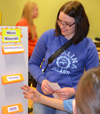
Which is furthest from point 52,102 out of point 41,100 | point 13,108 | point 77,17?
point 77,17

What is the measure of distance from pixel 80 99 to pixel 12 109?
52 cm

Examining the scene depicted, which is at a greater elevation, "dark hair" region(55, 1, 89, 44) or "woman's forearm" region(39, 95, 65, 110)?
"dark hair" region(55, 1, 89, 44)

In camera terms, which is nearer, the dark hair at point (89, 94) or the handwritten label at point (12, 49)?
the dark hair at point (89, 94)

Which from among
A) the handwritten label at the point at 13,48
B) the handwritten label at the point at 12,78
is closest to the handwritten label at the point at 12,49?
the handwritten label at the point at 13,48

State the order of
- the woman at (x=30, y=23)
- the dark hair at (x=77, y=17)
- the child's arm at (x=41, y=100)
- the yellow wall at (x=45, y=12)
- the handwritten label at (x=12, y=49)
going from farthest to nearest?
1. the yellow wall at (x=45, y=12)
2. the woman at (x=30, y=23)
3. the dark hair at (x=77, y=17)
4. the child's arm at (x=41, y=100)
5. the handwritten label at (x=12, y=49)

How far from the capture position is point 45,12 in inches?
160

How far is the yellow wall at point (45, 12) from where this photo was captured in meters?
3.83

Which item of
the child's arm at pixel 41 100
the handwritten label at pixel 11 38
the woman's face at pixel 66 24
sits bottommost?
the child's arm at pixel 41 100

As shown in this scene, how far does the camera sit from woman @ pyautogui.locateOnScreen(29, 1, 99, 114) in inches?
43.9

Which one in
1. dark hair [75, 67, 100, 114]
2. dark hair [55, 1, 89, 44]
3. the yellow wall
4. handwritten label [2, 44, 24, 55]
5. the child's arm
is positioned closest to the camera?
dark hair [75, 67, 100, 114]

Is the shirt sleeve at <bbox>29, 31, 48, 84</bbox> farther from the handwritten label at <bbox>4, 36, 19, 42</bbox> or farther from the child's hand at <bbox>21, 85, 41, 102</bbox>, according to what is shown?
the handwritten label at <bbox>4, 36, 19, 42</bbox>

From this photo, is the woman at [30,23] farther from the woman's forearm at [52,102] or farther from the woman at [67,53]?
the woman's forearm at [52,102]

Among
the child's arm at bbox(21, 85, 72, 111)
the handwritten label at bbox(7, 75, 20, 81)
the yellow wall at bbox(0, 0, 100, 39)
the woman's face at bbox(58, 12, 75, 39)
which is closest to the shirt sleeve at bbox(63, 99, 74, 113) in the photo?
the child's arm at bbox(21, 85, 72, 111)

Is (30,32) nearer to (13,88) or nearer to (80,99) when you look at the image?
(13,88)
